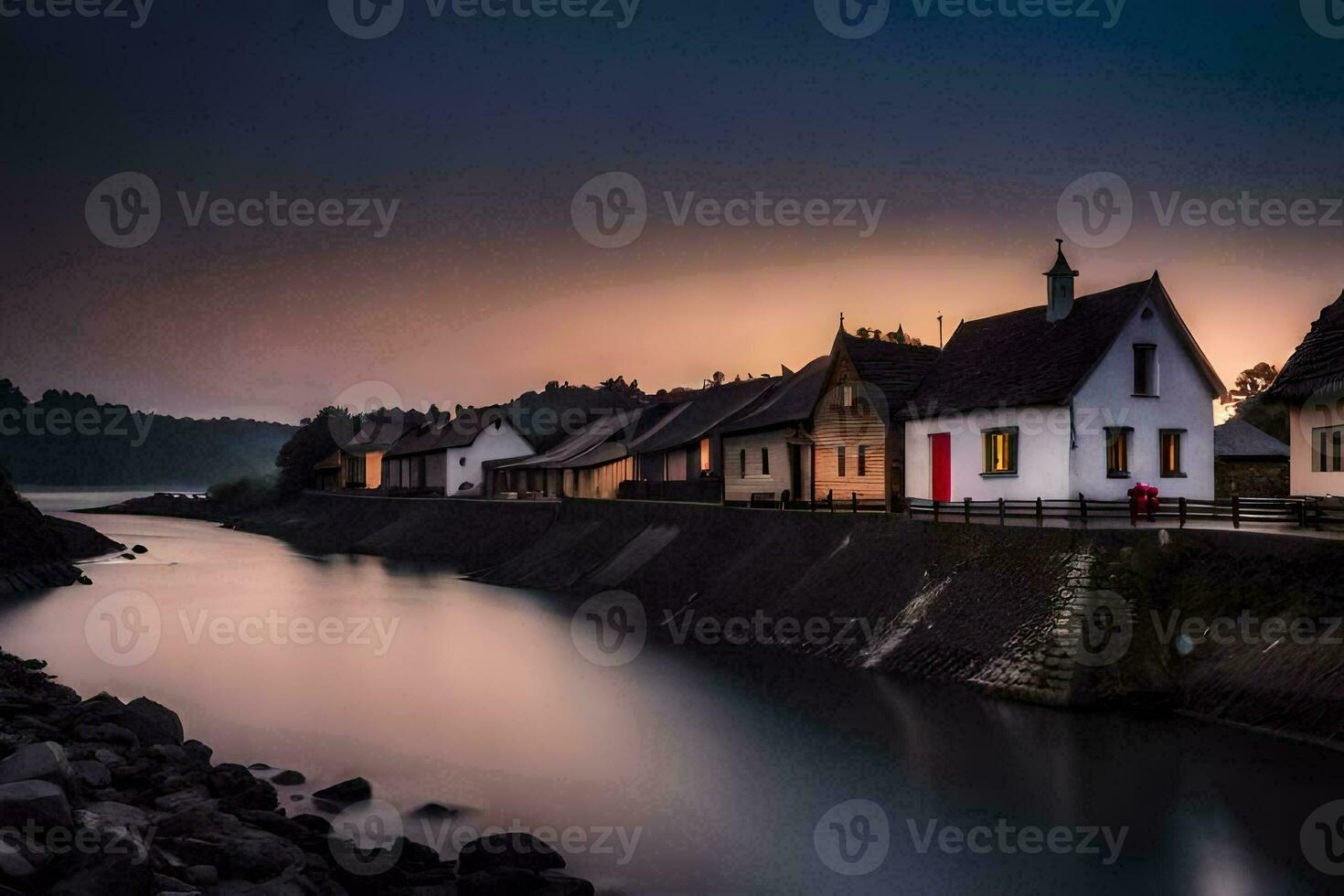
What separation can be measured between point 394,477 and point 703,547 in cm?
6071

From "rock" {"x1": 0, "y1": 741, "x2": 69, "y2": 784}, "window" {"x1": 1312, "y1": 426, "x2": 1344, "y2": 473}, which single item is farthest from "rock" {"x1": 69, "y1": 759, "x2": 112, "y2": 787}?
"window" {"x1": 1312, "y1": 426, "x2": 1344, "y2": 473}

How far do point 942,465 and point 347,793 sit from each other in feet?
77.4

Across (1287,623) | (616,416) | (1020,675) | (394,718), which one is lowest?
(394,718)

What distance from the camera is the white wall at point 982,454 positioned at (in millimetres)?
29219

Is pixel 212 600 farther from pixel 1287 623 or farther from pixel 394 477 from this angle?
pixel 394 477

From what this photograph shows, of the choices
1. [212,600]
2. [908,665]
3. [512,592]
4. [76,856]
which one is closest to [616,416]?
[512,592]

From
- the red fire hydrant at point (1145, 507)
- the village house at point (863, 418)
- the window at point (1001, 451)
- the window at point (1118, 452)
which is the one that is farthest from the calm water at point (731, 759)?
the village house at point (863, 418)

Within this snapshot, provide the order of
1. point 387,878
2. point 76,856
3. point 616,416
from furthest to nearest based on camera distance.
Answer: point 616,416 < point 387,878 < point 76,856

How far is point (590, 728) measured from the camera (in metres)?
21.7

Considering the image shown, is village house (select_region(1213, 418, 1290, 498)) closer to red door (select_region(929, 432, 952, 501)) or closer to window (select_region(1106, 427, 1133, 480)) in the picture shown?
window (select_region(1106, 427, 1133, 480))

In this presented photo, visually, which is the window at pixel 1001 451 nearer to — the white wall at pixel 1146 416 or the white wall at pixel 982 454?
the white wall at pixel 982 454

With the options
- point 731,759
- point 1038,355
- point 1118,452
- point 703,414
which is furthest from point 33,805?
point 703,414

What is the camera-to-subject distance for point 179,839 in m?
11.5

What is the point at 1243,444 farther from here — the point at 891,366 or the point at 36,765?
the point at 36,765
